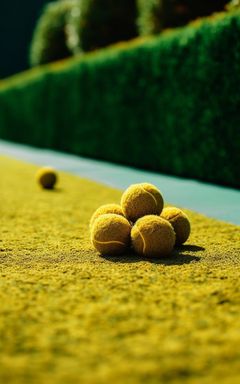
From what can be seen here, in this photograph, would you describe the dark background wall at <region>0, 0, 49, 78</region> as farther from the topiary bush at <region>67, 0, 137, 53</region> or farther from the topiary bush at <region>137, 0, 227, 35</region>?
the topiary bush at <region>137, 0, 227, 35</region>

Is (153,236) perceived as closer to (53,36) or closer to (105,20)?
(105,20)

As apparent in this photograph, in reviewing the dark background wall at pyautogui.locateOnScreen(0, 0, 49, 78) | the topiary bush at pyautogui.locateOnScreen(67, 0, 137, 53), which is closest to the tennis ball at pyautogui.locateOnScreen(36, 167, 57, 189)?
the topiary bush at pyautogui.locateOnScreen(67, 0, 137, 53)

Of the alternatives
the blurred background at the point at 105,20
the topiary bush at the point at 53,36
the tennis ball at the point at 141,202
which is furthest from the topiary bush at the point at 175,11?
the topiary bush at the point at 53,36

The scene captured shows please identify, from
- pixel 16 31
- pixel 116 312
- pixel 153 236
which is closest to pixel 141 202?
pixel 153 236

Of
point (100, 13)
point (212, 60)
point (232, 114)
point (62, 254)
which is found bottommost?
point (62, 254)

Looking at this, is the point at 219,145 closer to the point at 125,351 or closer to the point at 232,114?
the point at 232,114

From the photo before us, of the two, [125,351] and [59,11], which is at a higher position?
[59,11]

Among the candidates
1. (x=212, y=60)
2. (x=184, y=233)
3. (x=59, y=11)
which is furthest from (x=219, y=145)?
(x=59, y=11)
